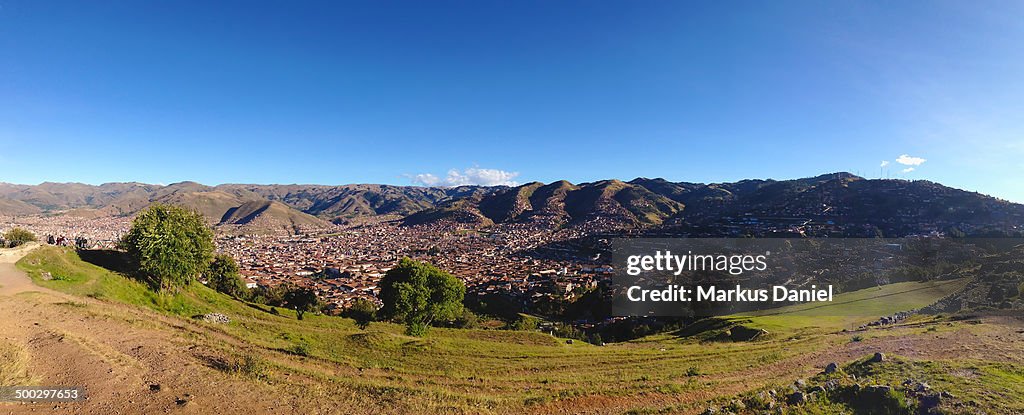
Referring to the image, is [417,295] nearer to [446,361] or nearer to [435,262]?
[446,361]

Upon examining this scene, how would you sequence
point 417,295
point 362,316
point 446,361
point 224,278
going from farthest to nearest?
point 224,278
point 362,316
point 417,295
point 446,361

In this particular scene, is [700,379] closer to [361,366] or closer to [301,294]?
[361,366]

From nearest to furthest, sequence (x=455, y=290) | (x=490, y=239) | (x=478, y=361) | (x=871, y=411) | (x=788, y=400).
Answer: (x=871, y=411)
(x=788, y=400)
(x=478, y=361)
(x=455, y=290)
(x=490, y=239)

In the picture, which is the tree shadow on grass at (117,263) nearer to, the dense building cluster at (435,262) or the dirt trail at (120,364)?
the dirt trail at (120,364)

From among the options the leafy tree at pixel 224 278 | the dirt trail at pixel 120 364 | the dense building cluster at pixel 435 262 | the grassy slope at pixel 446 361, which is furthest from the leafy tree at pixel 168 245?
the dense building cluster at pixel 435 262

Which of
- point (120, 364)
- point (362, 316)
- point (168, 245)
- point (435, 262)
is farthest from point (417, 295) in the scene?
point (435, 262)

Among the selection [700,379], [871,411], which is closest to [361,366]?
[700,379]
